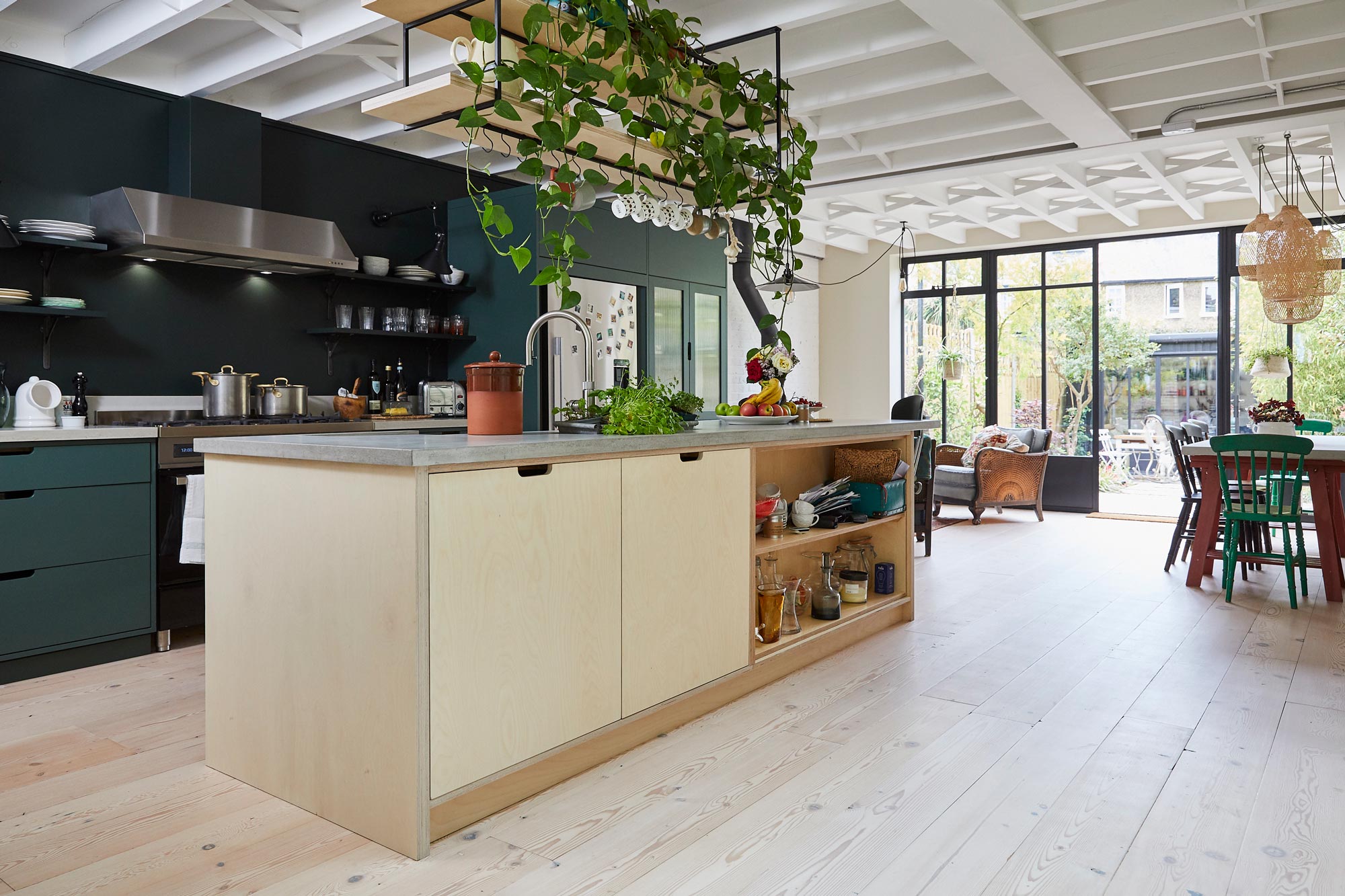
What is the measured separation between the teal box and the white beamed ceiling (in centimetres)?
196

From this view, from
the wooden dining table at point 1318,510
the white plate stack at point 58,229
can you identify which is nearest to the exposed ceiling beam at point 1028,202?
the wooden dining table at point 1318,510

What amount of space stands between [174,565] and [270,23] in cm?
237

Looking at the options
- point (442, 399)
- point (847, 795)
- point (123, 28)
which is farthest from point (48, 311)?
point (847, 795)

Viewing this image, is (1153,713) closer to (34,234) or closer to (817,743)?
(817,743)

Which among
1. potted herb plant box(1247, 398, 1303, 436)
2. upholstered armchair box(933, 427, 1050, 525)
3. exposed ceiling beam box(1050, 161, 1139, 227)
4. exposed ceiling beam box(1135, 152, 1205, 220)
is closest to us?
potted herb plant box(1247, 398, 1303, 436)

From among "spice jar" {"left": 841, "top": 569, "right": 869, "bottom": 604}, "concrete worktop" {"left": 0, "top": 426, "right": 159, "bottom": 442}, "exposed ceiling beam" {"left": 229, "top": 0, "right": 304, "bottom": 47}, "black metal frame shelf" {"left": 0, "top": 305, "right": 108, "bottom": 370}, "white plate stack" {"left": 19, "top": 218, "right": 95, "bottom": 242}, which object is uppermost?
"exposed ceiling beam" {"left": 229, "top": 0, "right": 304, "bottom": 47}

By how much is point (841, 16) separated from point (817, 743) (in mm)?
3331

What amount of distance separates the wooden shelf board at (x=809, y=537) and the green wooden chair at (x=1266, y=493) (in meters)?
1.85

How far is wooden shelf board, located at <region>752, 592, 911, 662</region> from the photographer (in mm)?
3131

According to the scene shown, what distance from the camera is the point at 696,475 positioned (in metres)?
2.74

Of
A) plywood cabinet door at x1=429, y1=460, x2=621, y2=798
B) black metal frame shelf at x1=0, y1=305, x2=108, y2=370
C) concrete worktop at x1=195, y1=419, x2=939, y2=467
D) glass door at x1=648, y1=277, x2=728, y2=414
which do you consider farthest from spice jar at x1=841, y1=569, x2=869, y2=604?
black metal frame shelf at x1=0, y1=305, x2=108, y2=370

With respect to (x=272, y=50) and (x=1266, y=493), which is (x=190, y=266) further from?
(x=1266, y=493)

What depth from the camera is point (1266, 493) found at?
4.60m

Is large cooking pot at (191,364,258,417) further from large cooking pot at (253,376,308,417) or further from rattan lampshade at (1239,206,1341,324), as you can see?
rattan lampshade at (1239,206,1341,324)
